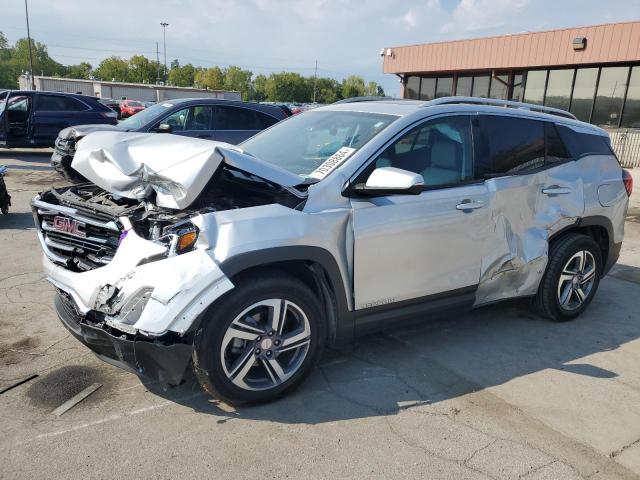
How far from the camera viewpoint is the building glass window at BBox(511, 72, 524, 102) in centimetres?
2195

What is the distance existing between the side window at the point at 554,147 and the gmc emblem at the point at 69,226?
3.63 metres

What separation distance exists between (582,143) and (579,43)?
1659cm

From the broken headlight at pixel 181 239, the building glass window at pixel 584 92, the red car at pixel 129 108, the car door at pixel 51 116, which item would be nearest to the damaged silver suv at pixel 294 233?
the broken headlight at pixel 181 239

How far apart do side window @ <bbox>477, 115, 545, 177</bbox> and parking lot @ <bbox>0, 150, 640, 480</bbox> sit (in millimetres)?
1377

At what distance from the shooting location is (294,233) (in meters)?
3.10

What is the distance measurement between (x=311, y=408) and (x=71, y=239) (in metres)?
1.84

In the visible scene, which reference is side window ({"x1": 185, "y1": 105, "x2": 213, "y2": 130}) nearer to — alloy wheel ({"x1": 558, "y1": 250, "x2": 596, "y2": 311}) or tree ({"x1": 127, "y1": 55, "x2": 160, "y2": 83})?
alloy wheel ({"x1": 558, "y1": 250, "x2": 596, "y2": 311})

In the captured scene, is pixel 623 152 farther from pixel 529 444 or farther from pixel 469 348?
pixel 529 444

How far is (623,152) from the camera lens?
54.5 feet

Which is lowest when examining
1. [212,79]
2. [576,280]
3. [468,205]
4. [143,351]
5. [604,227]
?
[576,280]

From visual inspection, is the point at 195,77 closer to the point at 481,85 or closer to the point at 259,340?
the point at 481,85

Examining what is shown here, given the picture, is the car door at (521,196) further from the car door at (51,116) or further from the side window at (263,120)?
the car door at (51,116)

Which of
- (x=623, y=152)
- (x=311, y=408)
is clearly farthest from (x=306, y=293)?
(x=623, y=152)

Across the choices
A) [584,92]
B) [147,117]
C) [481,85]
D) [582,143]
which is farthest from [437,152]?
[481,85]
